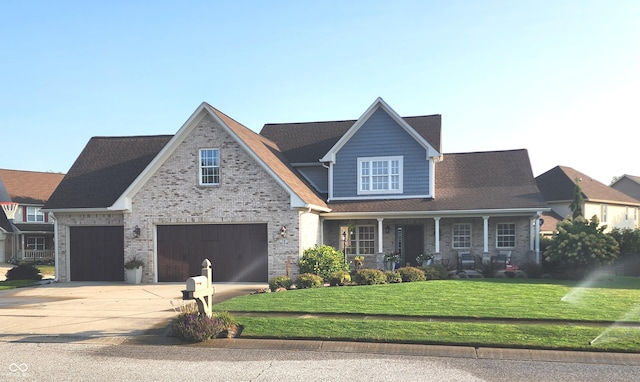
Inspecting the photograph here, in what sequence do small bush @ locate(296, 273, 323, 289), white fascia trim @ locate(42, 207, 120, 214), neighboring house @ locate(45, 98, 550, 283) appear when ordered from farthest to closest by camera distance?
1. white fascia trim @ locate(42, 207, 120, 214)
2. neighboring house @ locate(45, 98, 550, 283)
3. small bush @ locate(296, 273, 323, 289)

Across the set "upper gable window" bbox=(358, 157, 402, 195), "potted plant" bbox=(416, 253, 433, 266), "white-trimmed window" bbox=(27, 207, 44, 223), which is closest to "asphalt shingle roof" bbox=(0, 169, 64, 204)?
"white-trimmed window" bbox=(27, 207, 44, 223)

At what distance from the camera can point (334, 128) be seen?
2847 centimetres

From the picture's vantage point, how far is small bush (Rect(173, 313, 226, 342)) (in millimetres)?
10281

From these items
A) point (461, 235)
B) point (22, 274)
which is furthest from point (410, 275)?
point (22, 274)

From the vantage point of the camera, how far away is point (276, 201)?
20.2 meters

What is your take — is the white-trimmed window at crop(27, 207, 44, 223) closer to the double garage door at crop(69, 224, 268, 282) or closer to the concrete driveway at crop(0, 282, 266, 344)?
the double garage door at crop(69, 224, 268, 282)

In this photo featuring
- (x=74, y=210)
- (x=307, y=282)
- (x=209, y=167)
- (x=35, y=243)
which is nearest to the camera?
(x=307, y=282)

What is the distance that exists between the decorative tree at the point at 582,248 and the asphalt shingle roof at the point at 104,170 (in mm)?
18912

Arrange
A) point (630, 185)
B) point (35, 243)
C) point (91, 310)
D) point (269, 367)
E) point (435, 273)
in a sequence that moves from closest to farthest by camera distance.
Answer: point (269, 367) → point (91, 310) → point (435, 273) → point (35, 243) → point (630, 185)

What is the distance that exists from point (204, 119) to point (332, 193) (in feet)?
23.6

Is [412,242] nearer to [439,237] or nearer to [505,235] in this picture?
[439,237]

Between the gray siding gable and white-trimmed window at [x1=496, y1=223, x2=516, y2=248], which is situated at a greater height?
the gray siding gable

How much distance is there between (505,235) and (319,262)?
9.87m

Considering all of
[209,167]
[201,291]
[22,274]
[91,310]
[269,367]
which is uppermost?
[209,167]
